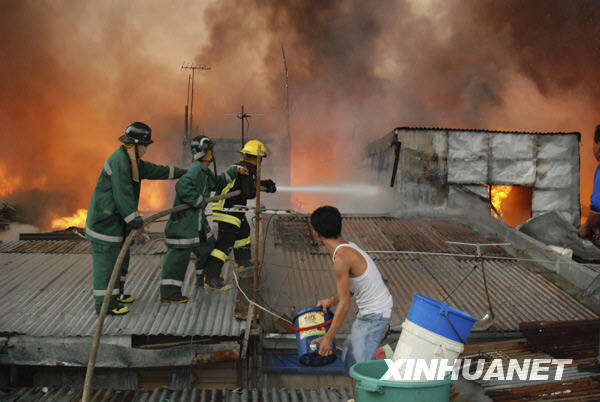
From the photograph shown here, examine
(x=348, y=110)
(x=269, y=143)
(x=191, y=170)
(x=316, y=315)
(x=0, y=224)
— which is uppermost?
(x=348, y=110)

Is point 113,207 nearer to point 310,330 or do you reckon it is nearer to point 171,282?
point 171,282

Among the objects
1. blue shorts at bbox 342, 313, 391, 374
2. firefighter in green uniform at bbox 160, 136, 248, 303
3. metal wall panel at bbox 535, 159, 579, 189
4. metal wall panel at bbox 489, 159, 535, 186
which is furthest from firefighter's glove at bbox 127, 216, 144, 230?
metal wall panel at bbox 535, 159, 579, 189

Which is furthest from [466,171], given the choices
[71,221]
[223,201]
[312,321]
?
[71,221]

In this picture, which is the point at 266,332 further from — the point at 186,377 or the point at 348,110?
the point at 348,110

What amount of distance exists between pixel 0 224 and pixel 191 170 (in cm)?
1994

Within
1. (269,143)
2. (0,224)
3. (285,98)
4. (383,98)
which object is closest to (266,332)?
(0,224)

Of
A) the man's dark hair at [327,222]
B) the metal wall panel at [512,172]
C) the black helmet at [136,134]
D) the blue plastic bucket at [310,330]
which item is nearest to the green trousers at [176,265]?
the black helmet at [136,134]

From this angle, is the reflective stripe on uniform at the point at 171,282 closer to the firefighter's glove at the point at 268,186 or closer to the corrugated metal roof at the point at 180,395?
the corrugated metal roof at the point at 180,395

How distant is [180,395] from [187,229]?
1885 mm

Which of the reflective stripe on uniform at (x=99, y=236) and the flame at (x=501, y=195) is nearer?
the reflective stripe on uniform at (x=99, y=236)

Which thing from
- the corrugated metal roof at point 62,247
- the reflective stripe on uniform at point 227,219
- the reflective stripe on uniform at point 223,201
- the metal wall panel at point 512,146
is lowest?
the corrugated metal roof at point 62,247

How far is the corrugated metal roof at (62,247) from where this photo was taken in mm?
7488

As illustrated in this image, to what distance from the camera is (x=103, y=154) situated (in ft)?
92.8

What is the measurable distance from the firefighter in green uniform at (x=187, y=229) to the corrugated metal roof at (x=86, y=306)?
1.05 ft
